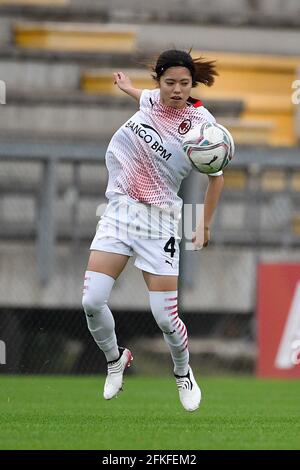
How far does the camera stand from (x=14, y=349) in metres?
13.6

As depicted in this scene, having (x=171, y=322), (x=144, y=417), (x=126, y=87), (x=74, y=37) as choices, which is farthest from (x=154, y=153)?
(x=74, y=37)

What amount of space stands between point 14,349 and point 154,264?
18.8 feet

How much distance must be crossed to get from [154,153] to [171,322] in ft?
3.30

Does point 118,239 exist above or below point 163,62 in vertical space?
below

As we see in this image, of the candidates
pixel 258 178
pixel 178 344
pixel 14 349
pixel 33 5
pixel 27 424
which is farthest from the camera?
pixel 33 5

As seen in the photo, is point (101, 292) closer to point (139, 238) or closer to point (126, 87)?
point (139, 238)

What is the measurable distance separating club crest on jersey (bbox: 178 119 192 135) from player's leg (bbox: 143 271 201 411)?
86 centimetres

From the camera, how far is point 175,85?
7992mm

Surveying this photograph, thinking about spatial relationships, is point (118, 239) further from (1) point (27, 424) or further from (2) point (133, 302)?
(2) point (133, 302)

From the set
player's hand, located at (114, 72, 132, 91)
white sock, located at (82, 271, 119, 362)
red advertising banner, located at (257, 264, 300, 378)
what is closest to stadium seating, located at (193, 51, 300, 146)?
red advertising banner, located at (257, 264, 300, 378)

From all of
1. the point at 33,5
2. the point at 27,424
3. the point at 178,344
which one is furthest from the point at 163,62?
the point at 33,5

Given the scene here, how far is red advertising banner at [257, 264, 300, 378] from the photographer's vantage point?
542 inches

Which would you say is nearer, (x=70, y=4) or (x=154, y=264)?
(x=154, y=264)

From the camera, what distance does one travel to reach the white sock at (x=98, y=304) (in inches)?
315
